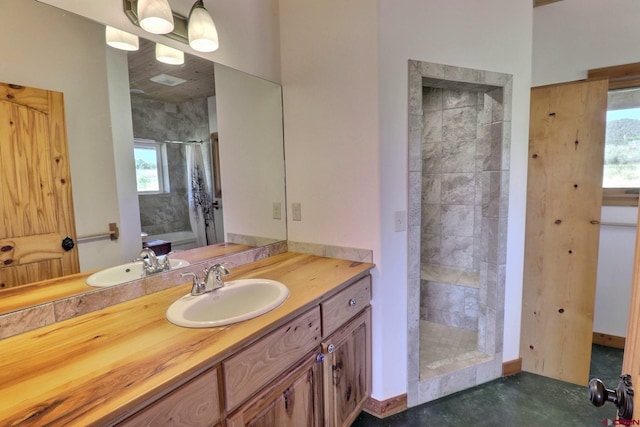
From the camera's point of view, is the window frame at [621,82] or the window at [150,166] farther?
the window frame at [621,82]

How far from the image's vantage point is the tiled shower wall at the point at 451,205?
279 centimetres

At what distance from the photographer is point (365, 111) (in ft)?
5.65

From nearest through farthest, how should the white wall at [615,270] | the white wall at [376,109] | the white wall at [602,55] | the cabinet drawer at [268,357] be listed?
the cabinet drawer at [268,357]
the white wall at [376,109]
the white wall at [602,55]
the white wall at [615,270]

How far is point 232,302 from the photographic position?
1.41 m

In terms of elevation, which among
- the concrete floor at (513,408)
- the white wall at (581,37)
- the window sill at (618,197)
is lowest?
the concrete floor at (513,408)

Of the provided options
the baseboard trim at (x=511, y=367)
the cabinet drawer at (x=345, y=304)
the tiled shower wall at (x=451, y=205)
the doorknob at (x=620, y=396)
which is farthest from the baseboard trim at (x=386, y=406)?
the doorknob at (x=620, y=396)

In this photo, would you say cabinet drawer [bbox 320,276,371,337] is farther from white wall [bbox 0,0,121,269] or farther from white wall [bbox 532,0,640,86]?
white wall [bbox 532,0,640,86]

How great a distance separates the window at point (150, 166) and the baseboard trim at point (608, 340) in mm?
3363

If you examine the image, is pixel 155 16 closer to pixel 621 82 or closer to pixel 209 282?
pixel 209 282

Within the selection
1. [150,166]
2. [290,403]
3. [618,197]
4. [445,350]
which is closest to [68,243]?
[150,166]

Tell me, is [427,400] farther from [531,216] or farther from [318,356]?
[531,216]

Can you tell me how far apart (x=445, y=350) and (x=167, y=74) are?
2587 mm

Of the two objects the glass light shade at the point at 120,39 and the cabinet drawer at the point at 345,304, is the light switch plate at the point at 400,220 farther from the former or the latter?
the glass light shade at the point at 120,39

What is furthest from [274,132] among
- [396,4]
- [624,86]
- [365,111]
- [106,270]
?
[624,86]
